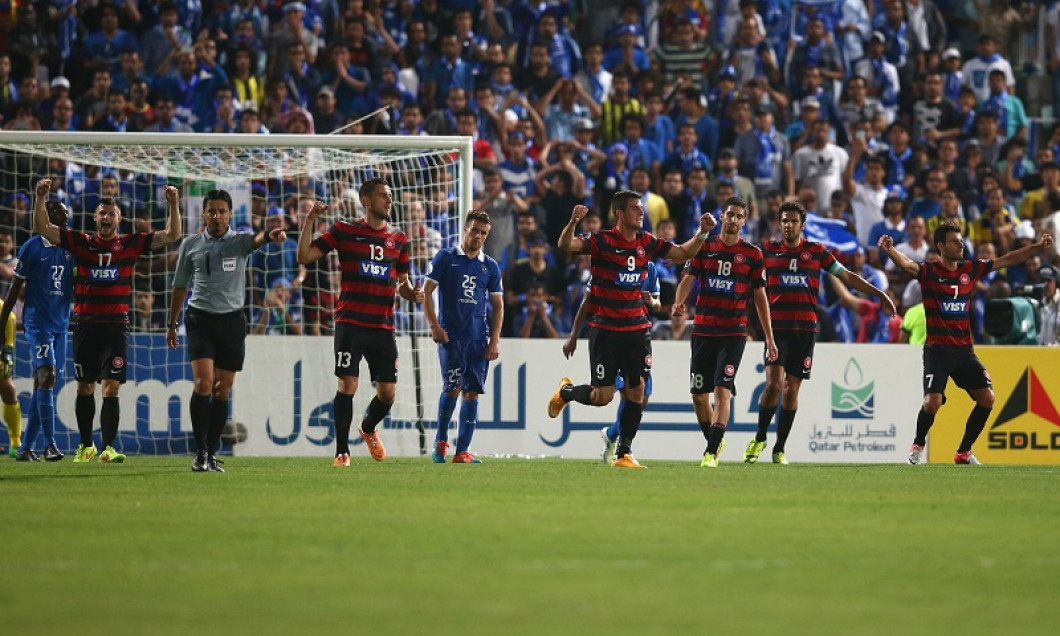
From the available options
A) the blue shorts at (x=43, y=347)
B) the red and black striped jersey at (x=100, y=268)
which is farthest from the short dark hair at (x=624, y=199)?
the blue shorts at (x=43, y=347)

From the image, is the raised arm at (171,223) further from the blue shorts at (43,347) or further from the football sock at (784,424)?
the football sock at (784,424)

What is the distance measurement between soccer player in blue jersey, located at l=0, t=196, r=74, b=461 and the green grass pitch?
3157 mm

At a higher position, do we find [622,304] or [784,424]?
[622,304]

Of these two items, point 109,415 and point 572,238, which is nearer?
point 572,238

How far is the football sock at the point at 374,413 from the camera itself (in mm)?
13500

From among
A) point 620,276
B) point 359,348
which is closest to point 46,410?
point 359,348

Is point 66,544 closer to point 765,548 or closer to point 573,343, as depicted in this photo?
point 765,548

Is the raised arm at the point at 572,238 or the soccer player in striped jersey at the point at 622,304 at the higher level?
the raised arm at the point at 572,238

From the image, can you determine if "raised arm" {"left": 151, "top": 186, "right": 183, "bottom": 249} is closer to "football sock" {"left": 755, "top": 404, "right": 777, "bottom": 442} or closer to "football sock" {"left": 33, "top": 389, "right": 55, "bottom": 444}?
"football sock" {"left": 33, "top": 389, "right": 55, "bottom": 444}

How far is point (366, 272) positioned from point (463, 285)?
205cm

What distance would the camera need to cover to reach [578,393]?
13875 millimetres

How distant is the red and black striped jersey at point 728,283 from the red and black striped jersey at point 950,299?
191 centimetres

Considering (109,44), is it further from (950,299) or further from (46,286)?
(950,299)

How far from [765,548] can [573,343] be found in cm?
686
